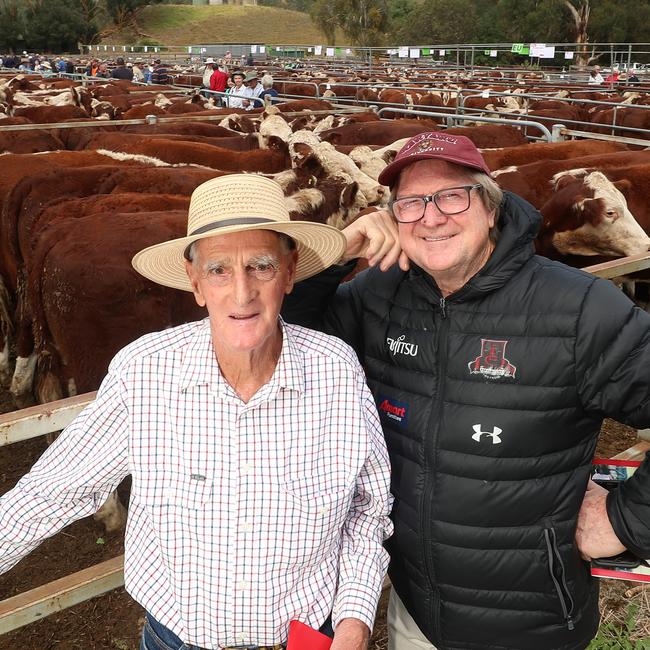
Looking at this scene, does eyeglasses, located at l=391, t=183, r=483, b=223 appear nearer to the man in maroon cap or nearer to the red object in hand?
the man in maroon cap

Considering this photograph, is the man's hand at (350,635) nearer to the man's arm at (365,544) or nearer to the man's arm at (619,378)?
the man's arm at (365,544)

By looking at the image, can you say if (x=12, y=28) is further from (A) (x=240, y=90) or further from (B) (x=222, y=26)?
(A) (x=240, y=90)

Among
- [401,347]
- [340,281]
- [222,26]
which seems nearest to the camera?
[401,347]

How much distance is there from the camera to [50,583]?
82.4 inches

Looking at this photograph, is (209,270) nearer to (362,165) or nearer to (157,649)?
(157,649)

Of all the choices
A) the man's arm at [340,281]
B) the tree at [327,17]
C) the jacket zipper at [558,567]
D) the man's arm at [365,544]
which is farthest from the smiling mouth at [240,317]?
the tree at [327,17]

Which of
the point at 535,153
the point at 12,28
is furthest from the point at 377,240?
the point at 12,28

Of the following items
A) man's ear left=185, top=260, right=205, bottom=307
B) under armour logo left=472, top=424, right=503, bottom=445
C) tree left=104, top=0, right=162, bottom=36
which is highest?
tree left=104, top=0, right=162, bottom=36

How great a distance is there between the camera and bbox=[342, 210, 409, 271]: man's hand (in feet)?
6.20

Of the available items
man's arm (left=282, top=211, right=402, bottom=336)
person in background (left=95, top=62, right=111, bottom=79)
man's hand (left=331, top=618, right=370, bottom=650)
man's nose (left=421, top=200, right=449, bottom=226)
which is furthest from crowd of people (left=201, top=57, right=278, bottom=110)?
man's hand (left=331, top=618, right=370, bottom=650)

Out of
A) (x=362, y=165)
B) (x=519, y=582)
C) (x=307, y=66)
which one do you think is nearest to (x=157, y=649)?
(x=519, y=582)

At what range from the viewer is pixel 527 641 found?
180 centimetres

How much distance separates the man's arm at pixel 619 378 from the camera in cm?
162

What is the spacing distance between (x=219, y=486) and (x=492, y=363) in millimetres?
760
